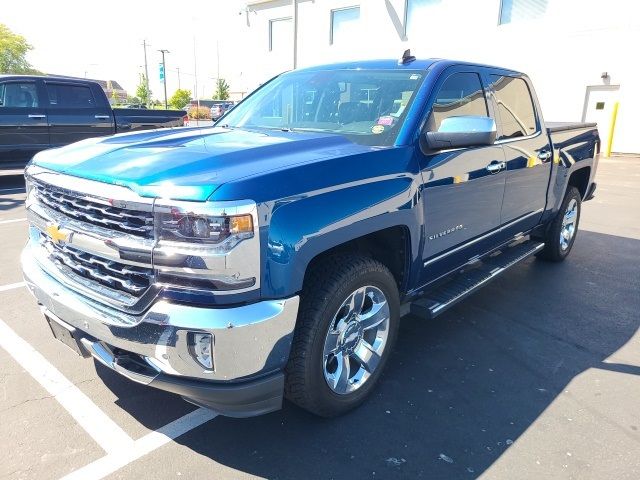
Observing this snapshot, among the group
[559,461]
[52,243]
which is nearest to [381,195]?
[559,461]

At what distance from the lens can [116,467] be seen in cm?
237

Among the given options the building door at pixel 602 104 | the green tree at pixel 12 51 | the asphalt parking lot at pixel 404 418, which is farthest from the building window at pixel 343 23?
the green tree at pixel 12 51

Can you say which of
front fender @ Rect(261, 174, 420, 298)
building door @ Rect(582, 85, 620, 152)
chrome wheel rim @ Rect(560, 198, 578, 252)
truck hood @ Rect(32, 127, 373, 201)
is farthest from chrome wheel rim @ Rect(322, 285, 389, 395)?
building door @ Rect(582, 85, 620, 152)

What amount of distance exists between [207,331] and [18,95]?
913 cm

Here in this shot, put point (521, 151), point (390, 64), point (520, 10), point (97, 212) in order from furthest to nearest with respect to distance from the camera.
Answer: point (520, 10), point (521, 151), point (390, 64), point (97, 212)

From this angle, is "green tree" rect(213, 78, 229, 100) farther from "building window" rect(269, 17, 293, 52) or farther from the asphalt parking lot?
the asphalt parking lot

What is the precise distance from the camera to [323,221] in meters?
A: 2.33

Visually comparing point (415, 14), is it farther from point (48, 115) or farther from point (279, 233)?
point (279, 233)

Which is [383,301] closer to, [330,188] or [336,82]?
[330,188]

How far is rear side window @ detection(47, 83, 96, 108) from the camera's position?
9.55 meters

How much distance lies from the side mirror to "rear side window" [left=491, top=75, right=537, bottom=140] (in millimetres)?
997

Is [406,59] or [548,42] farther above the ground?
[548,42]

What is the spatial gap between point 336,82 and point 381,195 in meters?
1.35

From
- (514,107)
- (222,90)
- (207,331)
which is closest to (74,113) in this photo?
(514,107)
